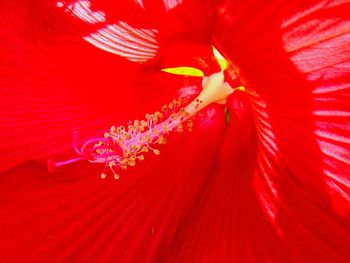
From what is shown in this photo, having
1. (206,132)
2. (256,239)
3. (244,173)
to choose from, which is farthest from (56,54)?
(256,239)

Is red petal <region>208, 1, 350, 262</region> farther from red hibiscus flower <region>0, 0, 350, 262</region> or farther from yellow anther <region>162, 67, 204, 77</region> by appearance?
yellow anther <region>162, 67, 204, 77</region>

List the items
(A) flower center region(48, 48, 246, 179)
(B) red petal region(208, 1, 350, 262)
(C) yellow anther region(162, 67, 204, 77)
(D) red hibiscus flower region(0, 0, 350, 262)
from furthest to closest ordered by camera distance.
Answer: (C) yellow anther region(162, 67, 204, 77), (A) flower center region(48, 48, 246, 179), (D) red hibiscus flower region(0, 0, 350, 262), (B) red petal region(208, 1, 350, 262)

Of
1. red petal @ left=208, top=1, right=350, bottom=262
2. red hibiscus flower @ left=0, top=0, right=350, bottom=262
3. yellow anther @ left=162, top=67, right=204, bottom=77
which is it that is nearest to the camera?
red petal @ left=208, top=1, right=350, bottom=262

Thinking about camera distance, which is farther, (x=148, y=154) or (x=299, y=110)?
(x=148, y=154)

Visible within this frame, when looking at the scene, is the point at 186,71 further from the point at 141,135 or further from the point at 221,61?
the point at 141,135

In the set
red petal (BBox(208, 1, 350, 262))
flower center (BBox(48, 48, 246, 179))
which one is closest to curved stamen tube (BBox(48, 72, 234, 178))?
flower center (BBox(48, 48, 246, 179))

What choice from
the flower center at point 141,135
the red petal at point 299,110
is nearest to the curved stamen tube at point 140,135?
the flower center at point 141,135

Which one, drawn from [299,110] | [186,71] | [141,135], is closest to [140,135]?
[141,135]

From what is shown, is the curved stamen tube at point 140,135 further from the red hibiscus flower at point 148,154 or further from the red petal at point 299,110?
the red petal at point 299,110
